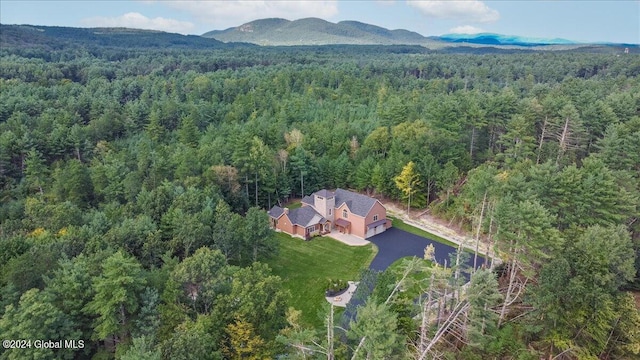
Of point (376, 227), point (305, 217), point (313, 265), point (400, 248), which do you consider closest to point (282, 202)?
point (305, 217)

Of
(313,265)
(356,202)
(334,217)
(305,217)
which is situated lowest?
(313,265)

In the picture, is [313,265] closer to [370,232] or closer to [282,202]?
[370,232]

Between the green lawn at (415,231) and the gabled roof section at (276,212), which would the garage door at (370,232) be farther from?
the gabled roof section at (276,212)

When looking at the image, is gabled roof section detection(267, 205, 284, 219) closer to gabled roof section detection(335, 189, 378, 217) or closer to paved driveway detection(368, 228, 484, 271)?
gabled roof section detection(335, 189, 378, 217)

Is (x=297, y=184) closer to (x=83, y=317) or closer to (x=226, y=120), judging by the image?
(x=226, y=120)

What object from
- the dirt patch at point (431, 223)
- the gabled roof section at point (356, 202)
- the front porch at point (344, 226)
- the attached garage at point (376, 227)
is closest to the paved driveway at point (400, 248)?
the attached garage at point (376, 227)

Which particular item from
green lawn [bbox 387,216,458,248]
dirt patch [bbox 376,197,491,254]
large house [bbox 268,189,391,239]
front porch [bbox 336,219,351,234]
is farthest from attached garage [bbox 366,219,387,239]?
dirt patch [bbox 376,197,491,254]
